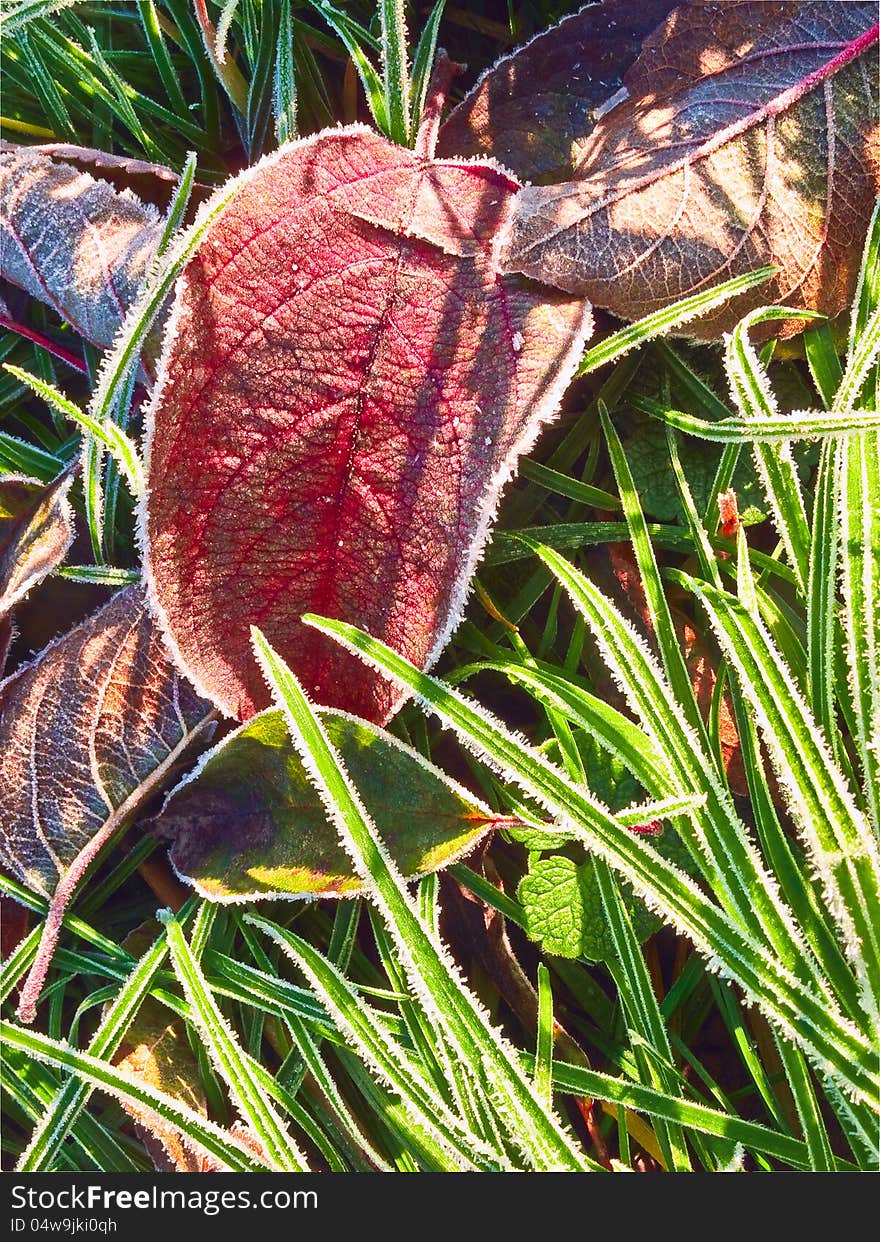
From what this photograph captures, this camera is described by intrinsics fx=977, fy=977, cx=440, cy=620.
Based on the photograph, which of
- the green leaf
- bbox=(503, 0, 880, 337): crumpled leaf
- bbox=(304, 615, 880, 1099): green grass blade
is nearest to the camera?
bbox=(304, 615, 880, 1099): green grass blade

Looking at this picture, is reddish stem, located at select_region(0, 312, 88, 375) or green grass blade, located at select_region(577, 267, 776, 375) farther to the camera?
reddish stem, located at select_region(0, 312, 88, 375)

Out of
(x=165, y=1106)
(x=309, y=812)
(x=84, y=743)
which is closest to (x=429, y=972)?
(x=309, y=812)

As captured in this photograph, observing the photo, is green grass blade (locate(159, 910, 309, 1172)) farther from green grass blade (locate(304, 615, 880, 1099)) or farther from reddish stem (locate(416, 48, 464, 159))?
reddish stem (locate(416, 48, 464, 159))

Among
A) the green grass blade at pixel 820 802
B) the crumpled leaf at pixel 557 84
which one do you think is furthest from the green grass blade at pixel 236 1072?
the crumpled leaf at pixel 557 84

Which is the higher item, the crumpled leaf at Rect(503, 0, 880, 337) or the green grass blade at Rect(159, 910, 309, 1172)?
the crumpled leaf at Rect(503, 0, 880, 337)

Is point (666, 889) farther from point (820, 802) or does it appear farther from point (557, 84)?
point (557, 84)

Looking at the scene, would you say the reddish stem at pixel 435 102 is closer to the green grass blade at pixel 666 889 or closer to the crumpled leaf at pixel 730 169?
the crumpled leaf at pixel 730 169

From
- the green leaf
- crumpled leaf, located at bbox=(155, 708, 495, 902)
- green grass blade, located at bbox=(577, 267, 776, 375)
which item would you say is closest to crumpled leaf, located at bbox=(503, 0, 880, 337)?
green grass blade, located at bbox=(577, 267, 776, 375)
